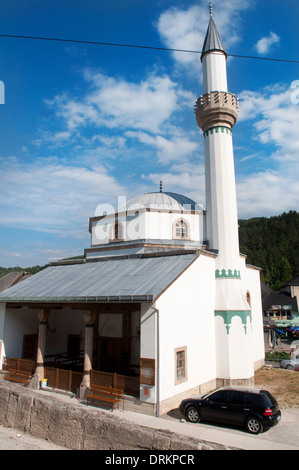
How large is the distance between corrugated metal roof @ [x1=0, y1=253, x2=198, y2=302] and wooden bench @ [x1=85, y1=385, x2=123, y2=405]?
10.8 feet

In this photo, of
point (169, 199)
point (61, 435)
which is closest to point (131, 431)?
point (61, 435)

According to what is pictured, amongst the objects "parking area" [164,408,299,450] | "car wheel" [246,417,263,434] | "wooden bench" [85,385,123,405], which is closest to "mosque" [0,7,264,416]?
"wooden bench" [85,385,123,405]

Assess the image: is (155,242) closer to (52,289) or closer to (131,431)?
(52,289)

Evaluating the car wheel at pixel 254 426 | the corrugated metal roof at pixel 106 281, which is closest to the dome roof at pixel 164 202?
the corrugated metal roof at pixel 106 281

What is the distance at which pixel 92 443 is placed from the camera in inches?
266

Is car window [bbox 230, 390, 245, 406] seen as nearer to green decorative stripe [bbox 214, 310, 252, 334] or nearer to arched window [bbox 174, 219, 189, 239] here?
green decorative stripe [bbox 214, 310, 252, 334]

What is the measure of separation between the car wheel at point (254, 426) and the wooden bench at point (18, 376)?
32.4 feet

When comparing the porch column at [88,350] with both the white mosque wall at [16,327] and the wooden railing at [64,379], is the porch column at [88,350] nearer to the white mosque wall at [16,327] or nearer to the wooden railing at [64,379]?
the wooden railing at [64,379]

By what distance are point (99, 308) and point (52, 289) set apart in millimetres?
3318

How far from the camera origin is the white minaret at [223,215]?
1531cm

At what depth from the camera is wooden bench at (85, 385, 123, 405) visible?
1162 centimetres

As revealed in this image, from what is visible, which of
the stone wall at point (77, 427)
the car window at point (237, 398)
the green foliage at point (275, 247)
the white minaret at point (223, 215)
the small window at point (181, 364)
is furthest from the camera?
the green foliage at point (275, 247)
